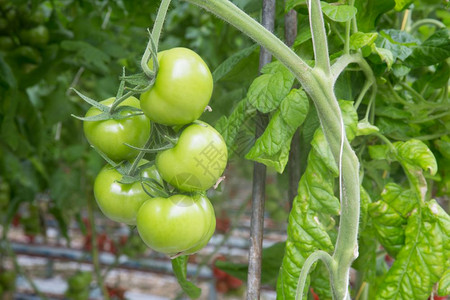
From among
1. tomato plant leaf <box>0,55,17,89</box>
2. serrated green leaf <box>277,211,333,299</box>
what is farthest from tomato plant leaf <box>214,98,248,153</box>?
tomato plant leaf <box>0,55,17,89</box>

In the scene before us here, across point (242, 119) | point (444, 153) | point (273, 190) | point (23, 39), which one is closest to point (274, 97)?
point (242, 119)

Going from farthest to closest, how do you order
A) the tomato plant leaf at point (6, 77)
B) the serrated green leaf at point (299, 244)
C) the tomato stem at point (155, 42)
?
the tomato plant leaf at point (6, 77)
the serrated green leaf at point (299, 244)
the tomato stem at point (155, 42)

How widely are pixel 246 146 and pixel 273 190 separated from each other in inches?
87.4

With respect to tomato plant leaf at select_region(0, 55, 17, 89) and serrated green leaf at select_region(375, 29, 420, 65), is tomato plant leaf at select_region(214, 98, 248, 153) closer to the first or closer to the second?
serrated green leaf at select_region(375, 29, 420, 65)

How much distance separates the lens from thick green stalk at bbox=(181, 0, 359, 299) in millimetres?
441

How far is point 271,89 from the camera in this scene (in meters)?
0.58

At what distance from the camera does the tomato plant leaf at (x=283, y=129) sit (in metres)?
0.56

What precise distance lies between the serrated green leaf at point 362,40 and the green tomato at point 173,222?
0.89 ft

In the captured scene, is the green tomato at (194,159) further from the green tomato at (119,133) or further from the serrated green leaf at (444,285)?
the serrated green leaf at (444,285)

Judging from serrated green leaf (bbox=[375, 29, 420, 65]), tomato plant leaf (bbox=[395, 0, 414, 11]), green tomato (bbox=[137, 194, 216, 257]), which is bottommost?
green tomato (bbox=[137, 194, 216, 257])

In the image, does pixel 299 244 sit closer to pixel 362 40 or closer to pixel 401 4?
pixel 362 40

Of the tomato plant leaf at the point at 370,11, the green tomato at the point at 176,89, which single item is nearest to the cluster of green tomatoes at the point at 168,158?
the green tomato at the point at 176,89

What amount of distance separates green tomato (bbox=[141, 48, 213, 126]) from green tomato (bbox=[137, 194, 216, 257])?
0.08m

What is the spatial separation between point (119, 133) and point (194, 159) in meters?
0.08
